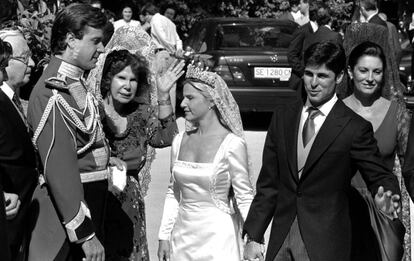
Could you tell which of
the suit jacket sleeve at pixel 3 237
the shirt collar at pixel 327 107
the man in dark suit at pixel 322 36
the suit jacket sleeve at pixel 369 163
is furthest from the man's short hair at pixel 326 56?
the man in dark suit at pixel 322 36

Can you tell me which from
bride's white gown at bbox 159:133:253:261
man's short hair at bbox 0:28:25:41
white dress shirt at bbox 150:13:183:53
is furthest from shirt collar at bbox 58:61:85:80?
white dress shirt at bbox 150:13:183:53

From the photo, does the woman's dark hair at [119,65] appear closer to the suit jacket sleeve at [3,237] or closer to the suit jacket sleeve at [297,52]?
the suit jacket sleeve at [3,237]

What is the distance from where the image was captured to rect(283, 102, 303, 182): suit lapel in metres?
5.07

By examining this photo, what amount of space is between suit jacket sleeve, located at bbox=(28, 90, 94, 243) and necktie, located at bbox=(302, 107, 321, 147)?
1.16 m

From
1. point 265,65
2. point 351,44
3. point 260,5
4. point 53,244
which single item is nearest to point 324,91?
point 53,244

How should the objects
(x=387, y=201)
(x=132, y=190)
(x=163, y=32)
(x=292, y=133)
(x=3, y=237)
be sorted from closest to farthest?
(x=3, y=237) < (x=387, y=201) < (x=292, y=133) < (x=132, y=190) < (x=163, y=32)

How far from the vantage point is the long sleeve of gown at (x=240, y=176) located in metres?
5.77

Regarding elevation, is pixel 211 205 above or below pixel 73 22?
below

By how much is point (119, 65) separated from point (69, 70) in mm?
1040

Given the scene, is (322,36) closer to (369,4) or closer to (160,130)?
(369,4)

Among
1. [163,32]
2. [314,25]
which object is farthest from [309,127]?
[163,32]

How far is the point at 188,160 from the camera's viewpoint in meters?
5.95

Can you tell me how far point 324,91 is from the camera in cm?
514

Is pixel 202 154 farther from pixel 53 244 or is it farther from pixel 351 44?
pixel 351 44
